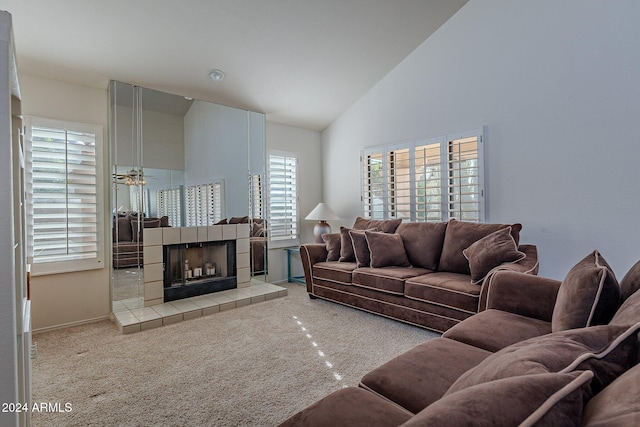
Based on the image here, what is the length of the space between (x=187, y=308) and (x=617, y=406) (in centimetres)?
367

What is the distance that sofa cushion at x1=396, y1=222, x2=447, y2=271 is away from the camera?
3.55 metres

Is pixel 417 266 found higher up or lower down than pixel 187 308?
higher up

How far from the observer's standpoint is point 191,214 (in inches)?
155

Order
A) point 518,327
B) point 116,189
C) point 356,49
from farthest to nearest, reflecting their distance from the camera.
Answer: point 356,49
point 116,189
point 518,327

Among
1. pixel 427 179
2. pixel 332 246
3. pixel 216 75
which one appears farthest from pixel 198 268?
pixel 427 179

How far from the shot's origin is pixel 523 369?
2.31 ft

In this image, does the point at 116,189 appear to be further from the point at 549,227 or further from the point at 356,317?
the point at 549,227

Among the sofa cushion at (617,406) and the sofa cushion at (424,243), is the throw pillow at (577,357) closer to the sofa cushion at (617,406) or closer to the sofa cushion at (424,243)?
the sofa cushion at (617,406)

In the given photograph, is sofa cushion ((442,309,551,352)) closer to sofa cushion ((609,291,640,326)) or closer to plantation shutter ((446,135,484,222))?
sofa cushion ((609,291,640,326))

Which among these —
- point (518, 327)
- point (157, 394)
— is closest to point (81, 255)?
point (157, 394)

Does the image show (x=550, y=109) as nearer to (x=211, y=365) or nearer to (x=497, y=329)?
(x=497, y=329)

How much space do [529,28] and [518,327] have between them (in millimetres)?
2962

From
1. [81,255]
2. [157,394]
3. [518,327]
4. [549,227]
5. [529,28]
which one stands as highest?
[529,28]

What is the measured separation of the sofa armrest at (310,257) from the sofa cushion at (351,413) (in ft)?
9.57
